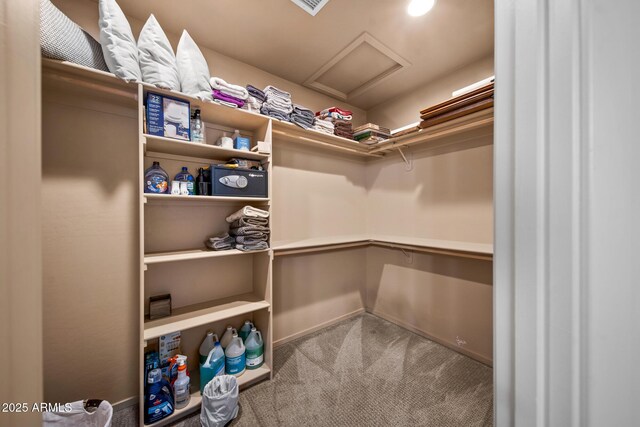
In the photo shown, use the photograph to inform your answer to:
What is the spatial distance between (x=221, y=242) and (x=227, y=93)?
99 cm

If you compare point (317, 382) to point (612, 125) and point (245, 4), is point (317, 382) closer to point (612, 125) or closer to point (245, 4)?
point (612, 125)

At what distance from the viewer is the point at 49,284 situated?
126cm

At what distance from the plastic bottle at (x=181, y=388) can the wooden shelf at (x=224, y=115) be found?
1.60m

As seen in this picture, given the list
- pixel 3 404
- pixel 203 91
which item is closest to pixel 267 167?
pixel 203 91

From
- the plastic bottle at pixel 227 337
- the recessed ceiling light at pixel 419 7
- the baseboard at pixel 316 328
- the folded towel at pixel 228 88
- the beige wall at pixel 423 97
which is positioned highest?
the recessed ceiling light at pixel 419 7

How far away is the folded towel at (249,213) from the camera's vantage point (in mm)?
1584

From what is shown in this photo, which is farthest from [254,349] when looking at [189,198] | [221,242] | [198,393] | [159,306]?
[189,198]

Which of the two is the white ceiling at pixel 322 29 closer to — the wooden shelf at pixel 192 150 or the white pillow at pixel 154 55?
the white pillow at pixel 154 55

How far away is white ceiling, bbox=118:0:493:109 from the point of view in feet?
4.57

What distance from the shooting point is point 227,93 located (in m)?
1.52

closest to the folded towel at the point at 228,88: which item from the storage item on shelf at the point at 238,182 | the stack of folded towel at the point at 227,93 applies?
the stack of folded towel at the point at 227,93

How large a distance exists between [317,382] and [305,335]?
2.01 ft

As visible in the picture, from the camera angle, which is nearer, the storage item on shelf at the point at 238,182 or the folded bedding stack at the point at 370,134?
the storage item on shelf at the point at 238,182

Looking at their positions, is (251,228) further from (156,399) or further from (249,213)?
(156,399)
